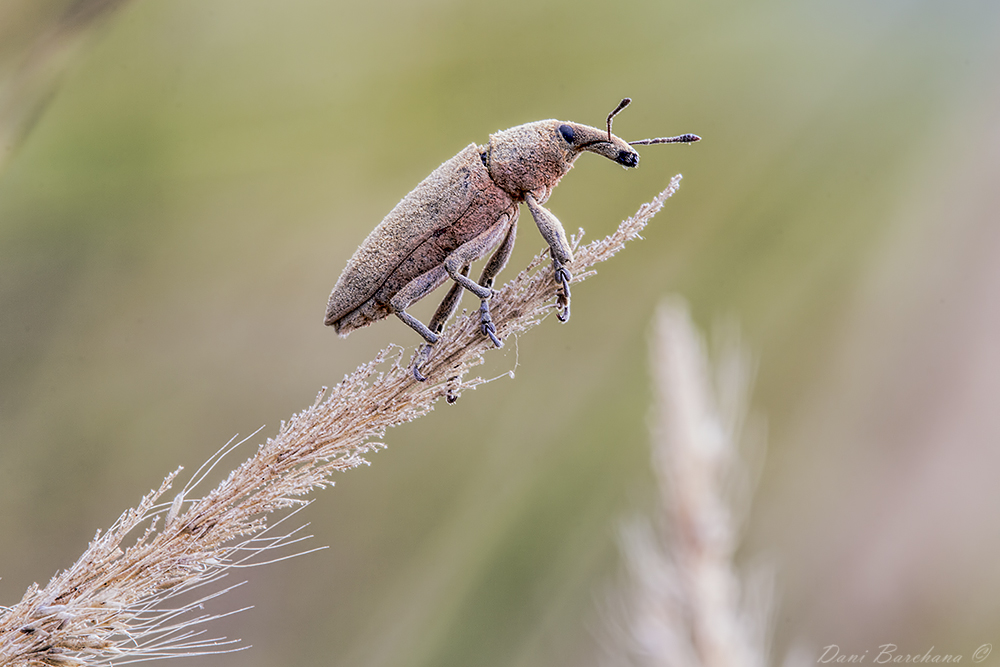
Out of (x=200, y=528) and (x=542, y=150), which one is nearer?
(x=200, y=528)

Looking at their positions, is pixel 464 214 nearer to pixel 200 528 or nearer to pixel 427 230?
pixel 427 230

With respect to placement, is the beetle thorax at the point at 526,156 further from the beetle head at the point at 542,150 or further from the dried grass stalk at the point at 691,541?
the dried grass stalk at the point at 691,541

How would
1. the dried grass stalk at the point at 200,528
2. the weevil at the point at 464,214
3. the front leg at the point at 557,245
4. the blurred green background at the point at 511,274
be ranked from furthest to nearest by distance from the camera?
the blurred green background at the point at 511,274 → the weevil at the point at 464,214 → the front leg at the point at 557,245 → the dried grass stalk at the point at 200,528

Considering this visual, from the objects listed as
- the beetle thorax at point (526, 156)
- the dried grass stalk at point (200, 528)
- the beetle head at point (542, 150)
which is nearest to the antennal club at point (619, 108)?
the beetle head at point (542, 150)

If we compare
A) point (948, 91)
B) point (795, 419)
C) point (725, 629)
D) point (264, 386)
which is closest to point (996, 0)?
point (948, 91)

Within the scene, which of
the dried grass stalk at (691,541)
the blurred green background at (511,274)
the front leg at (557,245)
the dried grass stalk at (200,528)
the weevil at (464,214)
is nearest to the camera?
the dried grass stalk at (200,528)

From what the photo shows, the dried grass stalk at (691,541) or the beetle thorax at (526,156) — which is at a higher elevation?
the beetle thorax at (526,156)

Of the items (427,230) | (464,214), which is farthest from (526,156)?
(427,230)

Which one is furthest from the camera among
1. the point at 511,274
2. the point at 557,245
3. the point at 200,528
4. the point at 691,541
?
the point at 511,274

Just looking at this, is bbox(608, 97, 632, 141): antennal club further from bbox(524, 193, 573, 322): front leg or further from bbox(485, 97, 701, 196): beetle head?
bbox(524, 193, 573, 322): front leg

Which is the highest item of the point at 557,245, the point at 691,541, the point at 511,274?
the point at 511,274
